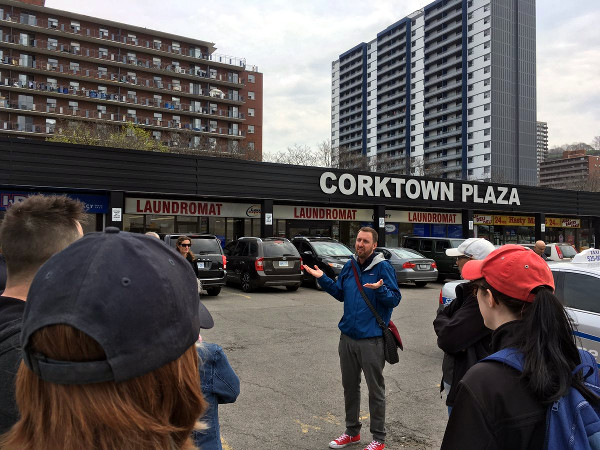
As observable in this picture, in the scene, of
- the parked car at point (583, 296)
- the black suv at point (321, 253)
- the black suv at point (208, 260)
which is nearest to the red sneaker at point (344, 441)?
the parked car at point (583, 296)

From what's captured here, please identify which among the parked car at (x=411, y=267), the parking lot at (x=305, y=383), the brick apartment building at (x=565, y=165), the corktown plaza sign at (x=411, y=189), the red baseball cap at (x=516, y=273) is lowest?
the parking lot at (x=305, y=383)

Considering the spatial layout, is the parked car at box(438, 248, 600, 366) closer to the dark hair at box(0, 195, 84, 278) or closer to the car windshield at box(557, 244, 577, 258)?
the dark hair at box(0, 195, 84, 278)

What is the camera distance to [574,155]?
13375cm

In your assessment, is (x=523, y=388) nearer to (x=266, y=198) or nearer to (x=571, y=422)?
(x=571, y=422)

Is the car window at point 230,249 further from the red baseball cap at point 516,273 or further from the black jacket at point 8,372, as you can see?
the black jacket at point 8,372

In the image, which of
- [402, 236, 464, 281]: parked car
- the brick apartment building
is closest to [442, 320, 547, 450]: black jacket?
[402, 236, 464, 281]: parked car

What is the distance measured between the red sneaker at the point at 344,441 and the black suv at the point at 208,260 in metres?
9.62

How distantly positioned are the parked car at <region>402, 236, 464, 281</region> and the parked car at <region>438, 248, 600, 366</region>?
39.8ft

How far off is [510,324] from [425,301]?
1173 centimetres

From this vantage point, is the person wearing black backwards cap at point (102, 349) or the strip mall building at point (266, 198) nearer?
the person wearing black backwards cap at point (102, 349)

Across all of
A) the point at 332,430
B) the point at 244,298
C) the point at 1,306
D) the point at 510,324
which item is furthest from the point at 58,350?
the point at 244,298

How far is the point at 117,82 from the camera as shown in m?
68.5

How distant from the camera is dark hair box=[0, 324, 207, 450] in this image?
876 millimetres

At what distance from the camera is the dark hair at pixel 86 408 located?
2.88ft
